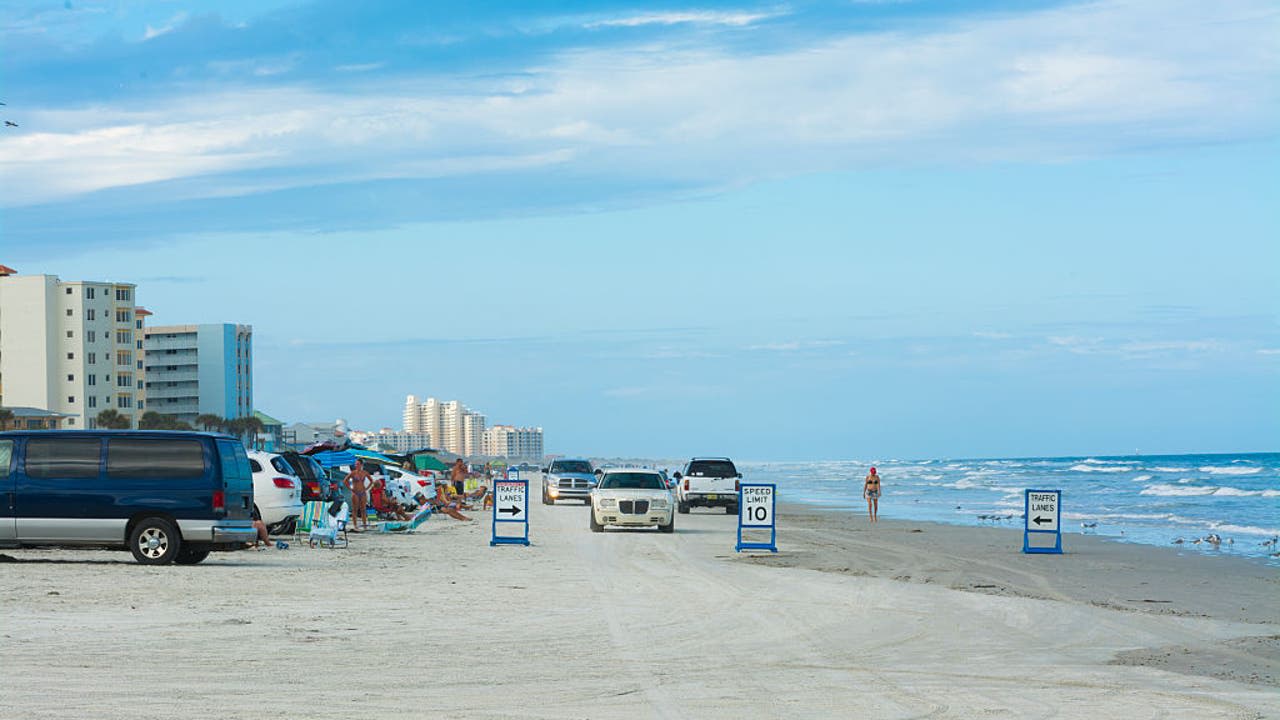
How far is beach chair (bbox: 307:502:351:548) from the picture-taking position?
83.8 feet

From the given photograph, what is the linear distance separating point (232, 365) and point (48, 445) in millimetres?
182403

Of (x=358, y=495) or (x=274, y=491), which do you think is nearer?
(x=274, y=491)

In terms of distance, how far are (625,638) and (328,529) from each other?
13.5 metres

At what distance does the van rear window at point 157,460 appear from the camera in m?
20.1

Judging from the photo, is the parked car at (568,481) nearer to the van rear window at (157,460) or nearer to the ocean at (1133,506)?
the ocean at (1133,506)

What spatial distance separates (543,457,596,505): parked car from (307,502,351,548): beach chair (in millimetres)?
25344

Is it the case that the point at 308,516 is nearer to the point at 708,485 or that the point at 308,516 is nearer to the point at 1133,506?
the point at 708,485

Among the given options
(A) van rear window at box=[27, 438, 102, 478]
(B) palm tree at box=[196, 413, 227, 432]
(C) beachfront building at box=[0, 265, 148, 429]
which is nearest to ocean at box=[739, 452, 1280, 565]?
(A) van rear window at box=[27, 438, 102, 478]

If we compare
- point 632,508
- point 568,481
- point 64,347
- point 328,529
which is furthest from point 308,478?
point 64,347

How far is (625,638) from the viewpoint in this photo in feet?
43.7

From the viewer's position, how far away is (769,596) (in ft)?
57.8

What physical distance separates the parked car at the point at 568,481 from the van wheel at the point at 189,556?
3052 centimetres

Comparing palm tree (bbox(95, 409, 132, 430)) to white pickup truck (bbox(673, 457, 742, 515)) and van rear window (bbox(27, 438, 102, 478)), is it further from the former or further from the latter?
van rear window (bbox(27, 438, 102, 478))

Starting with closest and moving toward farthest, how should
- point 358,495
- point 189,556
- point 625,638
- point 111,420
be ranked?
point 625,638 → point 189,556 → point 358,495 → point 111,420
